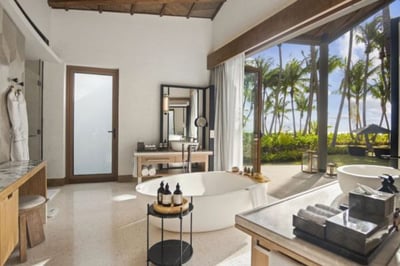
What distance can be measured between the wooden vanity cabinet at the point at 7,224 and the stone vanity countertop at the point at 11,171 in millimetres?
99

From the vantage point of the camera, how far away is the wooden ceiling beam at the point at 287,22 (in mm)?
2625

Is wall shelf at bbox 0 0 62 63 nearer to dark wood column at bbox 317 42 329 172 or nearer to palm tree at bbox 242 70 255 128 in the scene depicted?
palm tree at bbox 242 70 255 128

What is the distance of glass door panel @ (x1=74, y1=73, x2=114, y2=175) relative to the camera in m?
5.22

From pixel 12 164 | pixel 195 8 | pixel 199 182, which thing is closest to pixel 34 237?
pixel 12 164

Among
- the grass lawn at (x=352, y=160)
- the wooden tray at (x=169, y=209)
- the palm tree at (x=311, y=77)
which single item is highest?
the palm tree at (x=311, y=77)

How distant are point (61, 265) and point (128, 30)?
467 centimetres

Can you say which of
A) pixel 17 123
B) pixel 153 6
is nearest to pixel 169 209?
pixel 17 123

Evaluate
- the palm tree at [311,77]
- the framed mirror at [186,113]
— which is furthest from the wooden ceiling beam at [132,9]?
the palm tree at [311,77]

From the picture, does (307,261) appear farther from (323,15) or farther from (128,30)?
(128,30)

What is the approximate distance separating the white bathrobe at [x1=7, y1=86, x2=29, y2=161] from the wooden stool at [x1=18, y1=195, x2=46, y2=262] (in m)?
0.74

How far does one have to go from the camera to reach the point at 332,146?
16.9 ft

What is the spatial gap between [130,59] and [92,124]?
1.65 m

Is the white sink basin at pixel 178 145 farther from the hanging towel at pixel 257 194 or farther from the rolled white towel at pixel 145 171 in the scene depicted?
the hanging towel at pixel 257 194

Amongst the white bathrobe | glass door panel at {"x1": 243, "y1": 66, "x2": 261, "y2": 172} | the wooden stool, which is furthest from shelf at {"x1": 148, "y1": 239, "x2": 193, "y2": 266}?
glass door panel at {"x1": 243, "y1": 66, "x2": 261, "y2": 172}
